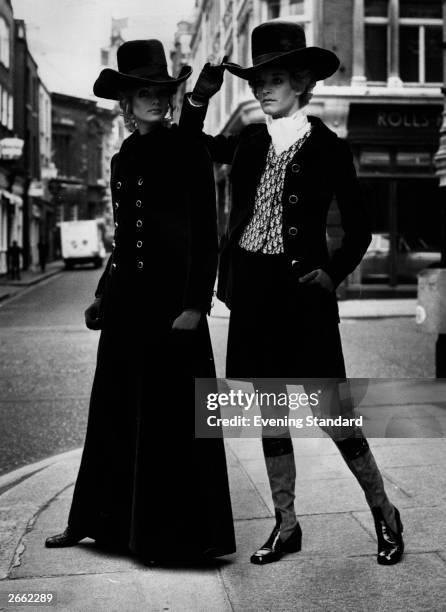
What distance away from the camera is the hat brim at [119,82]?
2.99 metres

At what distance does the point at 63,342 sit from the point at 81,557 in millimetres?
8288

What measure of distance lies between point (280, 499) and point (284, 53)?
165 cm

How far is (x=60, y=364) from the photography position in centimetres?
921

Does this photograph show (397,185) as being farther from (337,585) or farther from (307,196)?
(337,585)

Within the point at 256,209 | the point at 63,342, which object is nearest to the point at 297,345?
the point at 256,209

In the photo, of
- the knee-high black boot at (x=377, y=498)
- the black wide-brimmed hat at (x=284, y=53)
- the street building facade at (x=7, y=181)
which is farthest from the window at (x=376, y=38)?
the knee-high black boot at (x=377, y=498)

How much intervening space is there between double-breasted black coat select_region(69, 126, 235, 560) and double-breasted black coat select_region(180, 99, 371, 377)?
15 cm

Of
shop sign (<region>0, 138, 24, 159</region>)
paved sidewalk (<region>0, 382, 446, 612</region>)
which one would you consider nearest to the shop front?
shop sign (<region>0, 138, 24, 159</region>)

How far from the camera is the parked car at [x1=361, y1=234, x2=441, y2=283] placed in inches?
749

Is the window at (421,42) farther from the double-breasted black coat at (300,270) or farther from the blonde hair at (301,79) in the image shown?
the double-breasted black coat at (300,270)

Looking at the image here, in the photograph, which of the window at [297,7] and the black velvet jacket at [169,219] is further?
the window at [297,7]

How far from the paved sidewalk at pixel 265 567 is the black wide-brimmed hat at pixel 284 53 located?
180 centimetres

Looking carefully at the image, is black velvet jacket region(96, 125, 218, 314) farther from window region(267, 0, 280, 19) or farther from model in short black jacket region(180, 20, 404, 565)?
window region(267, 0, 280, 19)

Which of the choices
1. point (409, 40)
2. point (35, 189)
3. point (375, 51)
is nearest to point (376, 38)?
point (375, 51)
